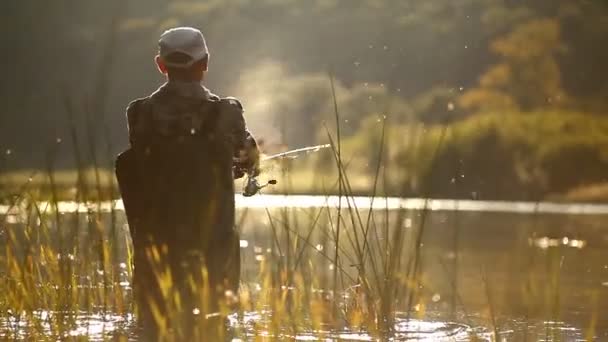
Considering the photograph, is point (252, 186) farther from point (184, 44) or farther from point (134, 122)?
point (184, 44)

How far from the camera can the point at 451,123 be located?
21.2 ft

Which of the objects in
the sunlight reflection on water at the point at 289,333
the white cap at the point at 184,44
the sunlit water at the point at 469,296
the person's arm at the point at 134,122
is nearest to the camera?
the white cap at the point at 184,44

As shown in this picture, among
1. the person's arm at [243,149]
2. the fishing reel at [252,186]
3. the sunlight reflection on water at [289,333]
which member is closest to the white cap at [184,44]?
the person's arm at [243,149]

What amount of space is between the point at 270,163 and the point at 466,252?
10.1 metres

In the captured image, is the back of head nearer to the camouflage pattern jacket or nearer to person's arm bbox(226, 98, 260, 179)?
the camouflage pattern jacket

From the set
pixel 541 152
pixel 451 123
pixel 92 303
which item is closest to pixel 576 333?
pixel 451 123

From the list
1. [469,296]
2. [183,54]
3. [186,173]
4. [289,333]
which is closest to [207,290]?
[186,173]

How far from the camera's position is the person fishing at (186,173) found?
239 inches

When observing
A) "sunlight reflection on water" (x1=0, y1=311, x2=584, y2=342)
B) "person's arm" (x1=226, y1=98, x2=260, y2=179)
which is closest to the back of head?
"person's arm" (x1=226, y1=98, x2=260, y2=179)

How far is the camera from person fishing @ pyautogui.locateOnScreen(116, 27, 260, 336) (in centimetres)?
607

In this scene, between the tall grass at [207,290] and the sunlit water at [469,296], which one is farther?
the sunlit water at [469,296]

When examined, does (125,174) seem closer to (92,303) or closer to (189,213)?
(189,213)

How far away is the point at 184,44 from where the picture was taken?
599 centimetres

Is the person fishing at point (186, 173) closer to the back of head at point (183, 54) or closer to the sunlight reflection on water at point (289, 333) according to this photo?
the back of head at point (183, 54)
